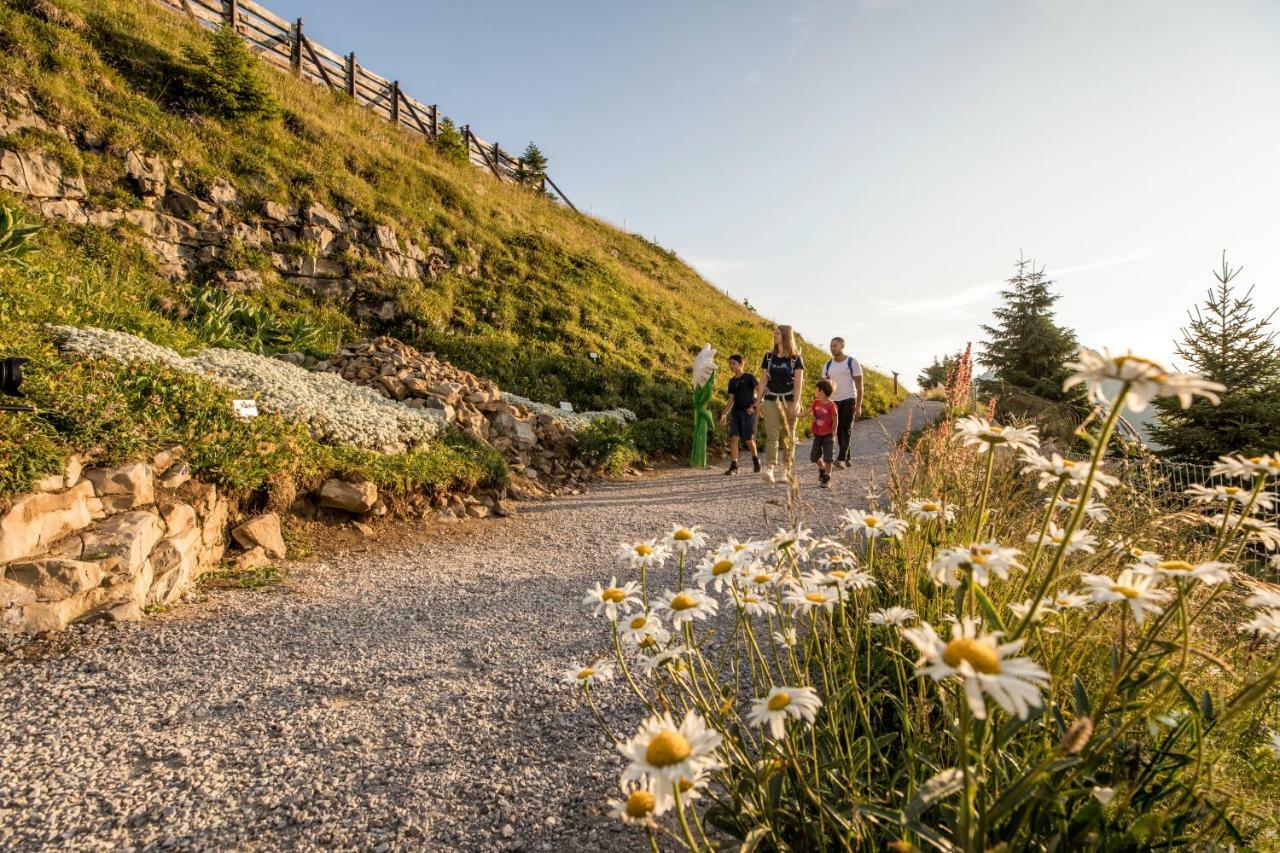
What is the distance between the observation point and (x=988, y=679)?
3.00 feet

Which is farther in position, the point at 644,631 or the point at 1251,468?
the point at 644,631

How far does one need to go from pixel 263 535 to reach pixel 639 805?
15.3 ft

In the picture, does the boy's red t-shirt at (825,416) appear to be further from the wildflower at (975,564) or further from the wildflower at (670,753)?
the wildflower at (670,753)

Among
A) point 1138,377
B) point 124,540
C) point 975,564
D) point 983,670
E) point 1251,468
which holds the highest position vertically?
point 1138,377

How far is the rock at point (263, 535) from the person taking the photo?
15.2 feet

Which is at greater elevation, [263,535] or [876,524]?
[876,524]

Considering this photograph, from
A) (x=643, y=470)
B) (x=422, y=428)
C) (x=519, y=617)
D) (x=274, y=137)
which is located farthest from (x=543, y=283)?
(x=519, y=617)

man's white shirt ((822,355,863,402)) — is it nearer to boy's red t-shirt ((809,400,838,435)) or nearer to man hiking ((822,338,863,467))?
man hiking ((822,338,863,467))

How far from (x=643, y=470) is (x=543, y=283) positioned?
292 inches

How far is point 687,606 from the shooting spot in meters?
1.75

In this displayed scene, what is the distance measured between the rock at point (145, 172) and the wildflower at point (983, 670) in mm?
12526

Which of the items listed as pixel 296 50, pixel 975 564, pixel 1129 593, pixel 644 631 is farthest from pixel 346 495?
pixel 296 50

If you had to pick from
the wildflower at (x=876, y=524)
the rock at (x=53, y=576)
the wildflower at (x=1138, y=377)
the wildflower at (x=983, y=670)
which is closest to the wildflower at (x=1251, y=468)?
the wildflower at (x=1138, y=377)

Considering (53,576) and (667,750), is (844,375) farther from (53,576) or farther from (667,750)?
(53,576)
